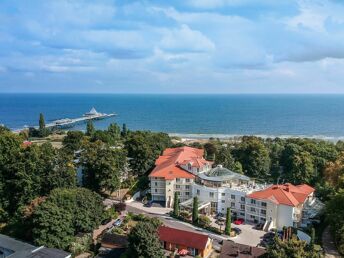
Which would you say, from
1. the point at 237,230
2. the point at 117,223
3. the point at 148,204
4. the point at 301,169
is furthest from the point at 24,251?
the point at 301,169

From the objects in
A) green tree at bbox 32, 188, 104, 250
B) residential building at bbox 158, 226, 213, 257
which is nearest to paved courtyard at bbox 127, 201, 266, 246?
residential building at bbox 158, 226, 213, 257

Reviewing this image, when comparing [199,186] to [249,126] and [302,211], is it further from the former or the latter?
[249,126]

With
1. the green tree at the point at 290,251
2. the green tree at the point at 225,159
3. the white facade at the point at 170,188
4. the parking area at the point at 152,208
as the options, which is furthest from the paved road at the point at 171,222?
the green tree at the point at 225,159

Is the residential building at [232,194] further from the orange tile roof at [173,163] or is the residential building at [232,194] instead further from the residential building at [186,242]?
the residential building at [186,242]

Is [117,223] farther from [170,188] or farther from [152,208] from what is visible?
[170,188]

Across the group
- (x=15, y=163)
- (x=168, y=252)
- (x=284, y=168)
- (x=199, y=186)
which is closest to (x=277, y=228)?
(x=199, y=186)

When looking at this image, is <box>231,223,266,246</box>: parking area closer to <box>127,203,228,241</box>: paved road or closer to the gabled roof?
<box>127,203,228,241</box>: paved road

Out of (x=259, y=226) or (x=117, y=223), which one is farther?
(x=259, y=226)
